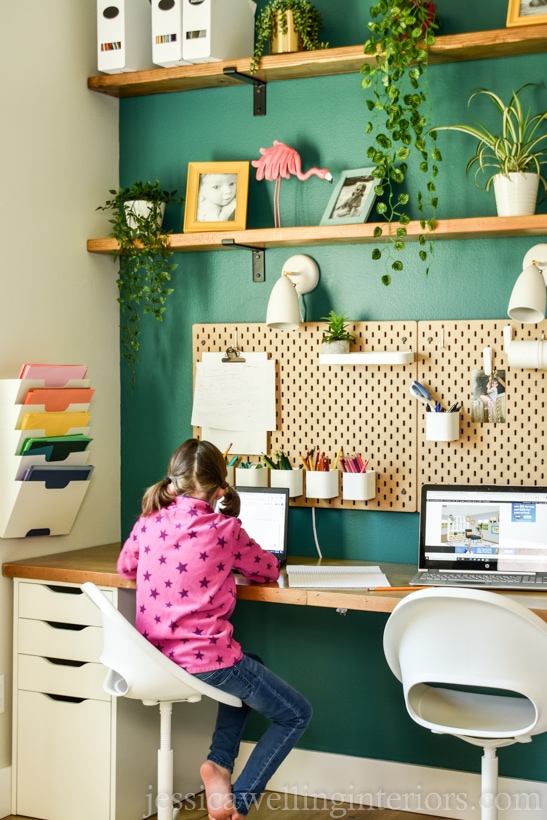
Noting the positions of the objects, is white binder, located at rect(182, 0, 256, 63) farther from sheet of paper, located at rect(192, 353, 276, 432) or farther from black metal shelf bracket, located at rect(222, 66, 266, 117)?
sheet of paper, located at rect(192, 353, 276, 432)

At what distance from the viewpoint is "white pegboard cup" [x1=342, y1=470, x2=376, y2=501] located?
3.08 meters

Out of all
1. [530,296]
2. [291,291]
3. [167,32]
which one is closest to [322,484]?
[291,291]

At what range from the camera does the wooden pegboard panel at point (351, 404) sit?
3.13m

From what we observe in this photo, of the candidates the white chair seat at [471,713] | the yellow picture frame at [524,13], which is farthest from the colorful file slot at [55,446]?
the yellow picture frame at [524,13]

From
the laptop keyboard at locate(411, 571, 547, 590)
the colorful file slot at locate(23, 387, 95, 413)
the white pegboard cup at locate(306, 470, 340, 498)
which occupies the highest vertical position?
the colorful file slot at locate(23, 387, 95, 413)

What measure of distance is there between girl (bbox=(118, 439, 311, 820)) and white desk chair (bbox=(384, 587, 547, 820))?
0.42 meters

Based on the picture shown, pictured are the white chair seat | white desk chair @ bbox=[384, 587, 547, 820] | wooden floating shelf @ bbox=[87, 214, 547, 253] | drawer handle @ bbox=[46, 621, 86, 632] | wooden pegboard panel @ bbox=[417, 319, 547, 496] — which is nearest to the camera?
white desk chair @ bbox=[384, 587, 547, 820]

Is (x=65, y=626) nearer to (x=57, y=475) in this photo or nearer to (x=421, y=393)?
(x=57, y=475)

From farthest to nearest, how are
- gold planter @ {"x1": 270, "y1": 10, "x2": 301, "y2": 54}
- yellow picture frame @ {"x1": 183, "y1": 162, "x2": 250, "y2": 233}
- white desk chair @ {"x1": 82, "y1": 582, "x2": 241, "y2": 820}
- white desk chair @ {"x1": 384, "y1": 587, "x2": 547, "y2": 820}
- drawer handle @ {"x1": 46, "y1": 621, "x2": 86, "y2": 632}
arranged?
yellow picture frame @ {"x1": 183, "y1": 162, "x2": 250, "y2": 233} < gold planter @ {"x1": 270, "y1": 10, "x2": 301, "y2": 54} < drawer handle @ {"x1": 46, "y1": 621, "x2": 86, "y2": 632} < white desk chair @ {"x1": 82, "y1": 582, "x2": 241, "y2": 820} < white desk chair @ {"x1": 384, "y1": 587, "x2": 547, "y2": 820}

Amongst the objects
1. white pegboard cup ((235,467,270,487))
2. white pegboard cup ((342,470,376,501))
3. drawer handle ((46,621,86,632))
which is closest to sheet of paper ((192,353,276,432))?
white pegboard cup ((235,467,270,487))

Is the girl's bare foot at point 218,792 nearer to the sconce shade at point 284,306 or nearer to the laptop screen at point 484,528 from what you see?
the laptop screen at point 484,528

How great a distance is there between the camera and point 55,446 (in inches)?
122

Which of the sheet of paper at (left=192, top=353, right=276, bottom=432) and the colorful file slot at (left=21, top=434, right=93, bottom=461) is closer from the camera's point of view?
the colorful file slot at (left=21, top=434, right=93, bottom=461)

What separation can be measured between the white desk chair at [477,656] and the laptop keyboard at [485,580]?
344 mm
